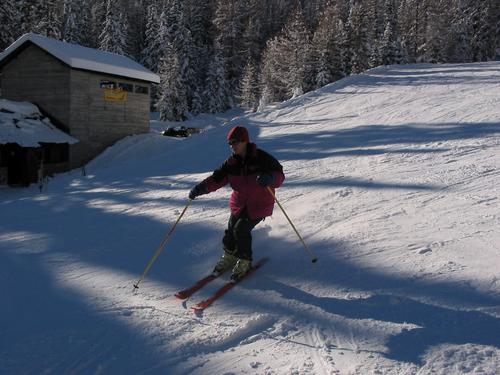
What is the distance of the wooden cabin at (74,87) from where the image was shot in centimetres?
1908

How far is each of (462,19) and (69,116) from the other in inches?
1710

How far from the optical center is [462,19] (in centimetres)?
4531

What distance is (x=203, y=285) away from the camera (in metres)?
4.43

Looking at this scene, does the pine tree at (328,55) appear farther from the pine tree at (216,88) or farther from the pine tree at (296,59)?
the pine tree at (216,88)

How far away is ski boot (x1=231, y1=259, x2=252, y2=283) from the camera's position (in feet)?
14.5

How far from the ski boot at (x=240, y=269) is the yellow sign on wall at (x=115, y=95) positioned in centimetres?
1799

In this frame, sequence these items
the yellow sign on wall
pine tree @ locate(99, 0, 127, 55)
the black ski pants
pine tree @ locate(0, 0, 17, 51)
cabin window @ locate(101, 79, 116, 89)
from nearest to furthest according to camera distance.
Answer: the black ski pants
cabin window @ locate(101, 79, 116, 89)
the yellow sign on wall
pine tree @ locate(0, 0, 17, 51)
pine tree @ locate(99, 0, 127, 55)

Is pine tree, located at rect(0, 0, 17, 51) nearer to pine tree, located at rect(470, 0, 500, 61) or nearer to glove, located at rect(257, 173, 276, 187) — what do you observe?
glove, located at rect(257, 173, 276, 187)

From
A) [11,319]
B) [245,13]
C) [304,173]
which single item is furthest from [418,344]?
[245,13]

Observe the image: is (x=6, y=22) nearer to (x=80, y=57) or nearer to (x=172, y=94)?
(x=80, y=57)

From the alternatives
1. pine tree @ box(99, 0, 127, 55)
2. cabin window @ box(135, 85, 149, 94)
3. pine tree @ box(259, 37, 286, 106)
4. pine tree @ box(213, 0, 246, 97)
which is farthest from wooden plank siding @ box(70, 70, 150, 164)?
pine tree @ box(213, 0, 246, 97)

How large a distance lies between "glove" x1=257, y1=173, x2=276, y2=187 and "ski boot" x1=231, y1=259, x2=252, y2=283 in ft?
2.91

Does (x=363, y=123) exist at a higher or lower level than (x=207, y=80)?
lower

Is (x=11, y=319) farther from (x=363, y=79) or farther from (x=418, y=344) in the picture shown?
(x=363, y=79)
